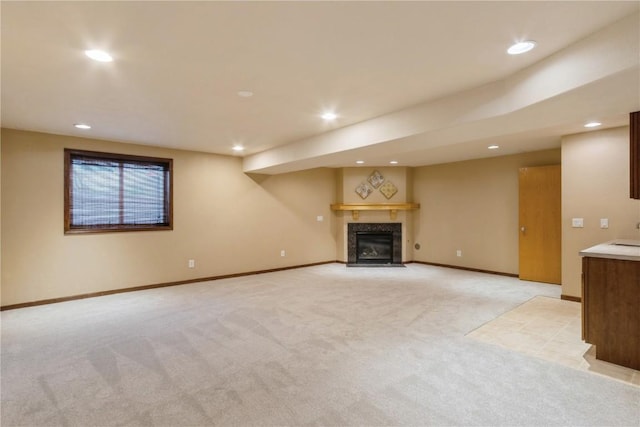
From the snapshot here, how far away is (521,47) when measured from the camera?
2.18 meters

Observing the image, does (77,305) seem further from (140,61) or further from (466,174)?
(466,174)

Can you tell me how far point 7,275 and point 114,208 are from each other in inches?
57.9

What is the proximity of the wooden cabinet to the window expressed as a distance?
18.1 ft

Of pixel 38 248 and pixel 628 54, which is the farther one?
pixel 38 248

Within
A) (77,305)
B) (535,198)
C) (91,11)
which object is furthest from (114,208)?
(535,198)

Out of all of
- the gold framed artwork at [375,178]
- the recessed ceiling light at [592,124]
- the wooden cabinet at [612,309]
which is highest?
the recessed ceiling light at [592,124]

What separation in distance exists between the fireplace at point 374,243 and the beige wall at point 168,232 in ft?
1.69

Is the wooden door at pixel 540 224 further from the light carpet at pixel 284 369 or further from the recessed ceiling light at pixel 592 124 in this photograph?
the light carpet at pixel 284 369

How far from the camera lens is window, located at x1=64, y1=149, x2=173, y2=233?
4.73 metres

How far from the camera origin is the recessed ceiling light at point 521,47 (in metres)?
2.13

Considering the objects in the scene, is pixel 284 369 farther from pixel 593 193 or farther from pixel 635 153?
pixel 593 193

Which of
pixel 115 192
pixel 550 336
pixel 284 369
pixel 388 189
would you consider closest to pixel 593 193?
pixel 550 336

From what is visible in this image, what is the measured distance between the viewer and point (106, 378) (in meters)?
2.50

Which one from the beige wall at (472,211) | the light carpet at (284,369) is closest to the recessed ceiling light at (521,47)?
the light carpet at (284,369)
